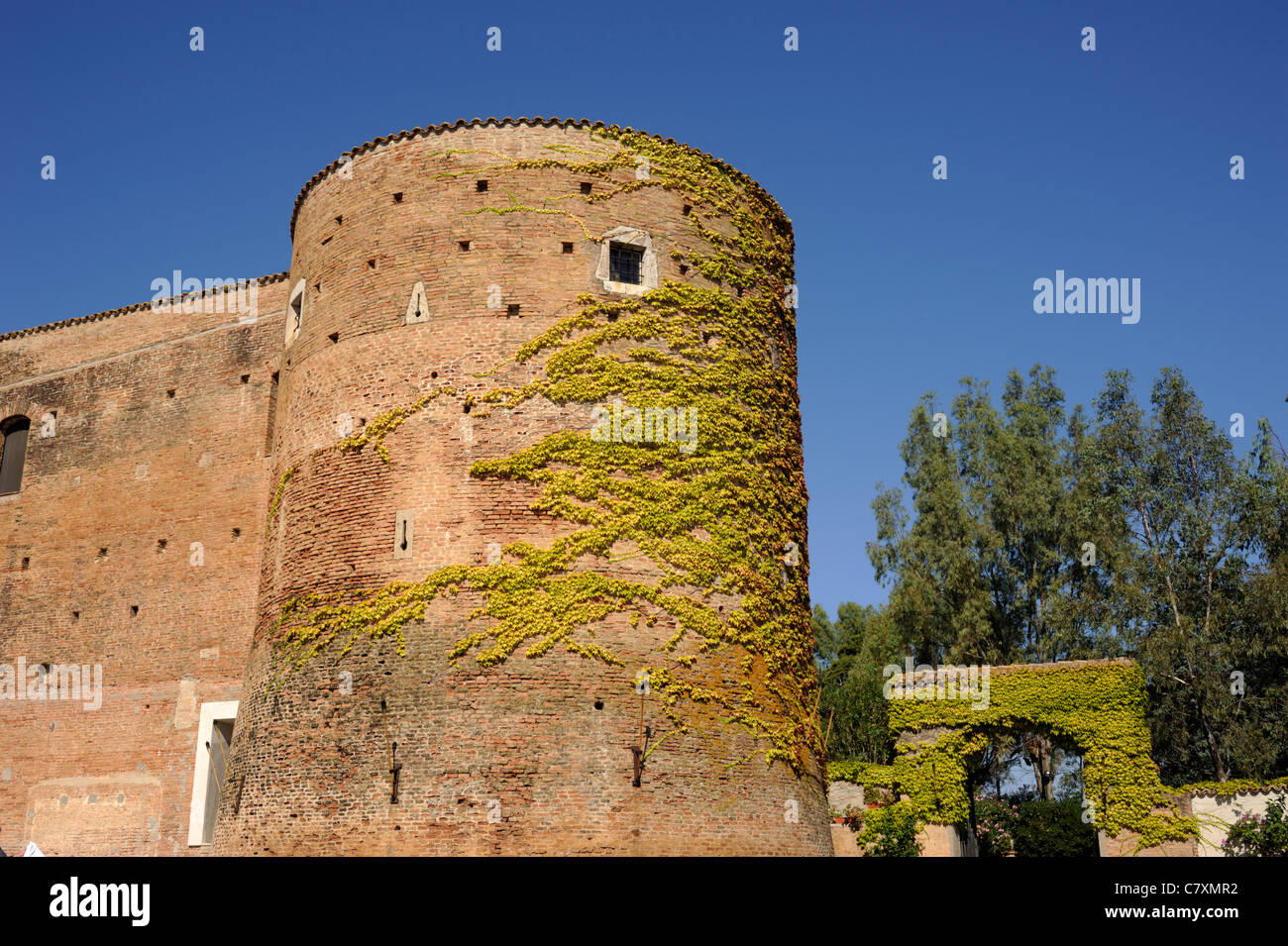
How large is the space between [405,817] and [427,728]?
123 cm

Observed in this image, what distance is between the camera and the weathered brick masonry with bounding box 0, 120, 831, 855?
15664 millimetres

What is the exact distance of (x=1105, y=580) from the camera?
110ft

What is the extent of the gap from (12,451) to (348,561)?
48.2 feet

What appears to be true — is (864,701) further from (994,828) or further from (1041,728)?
(1041,728)

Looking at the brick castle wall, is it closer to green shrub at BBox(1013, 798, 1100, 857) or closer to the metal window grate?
the metal window grate

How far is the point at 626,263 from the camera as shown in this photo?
741 inches

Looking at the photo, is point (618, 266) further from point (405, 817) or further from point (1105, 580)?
point (1105, 580)

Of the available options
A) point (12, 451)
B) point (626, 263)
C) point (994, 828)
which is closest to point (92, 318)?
point (12, 451)

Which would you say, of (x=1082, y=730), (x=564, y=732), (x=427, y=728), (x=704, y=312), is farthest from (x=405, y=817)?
(x=1082, y=730)

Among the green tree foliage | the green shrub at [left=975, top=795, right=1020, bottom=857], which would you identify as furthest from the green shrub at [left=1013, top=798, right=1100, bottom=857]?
the green tree foliage

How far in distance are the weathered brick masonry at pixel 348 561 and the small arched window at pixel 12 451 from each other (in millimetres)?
857

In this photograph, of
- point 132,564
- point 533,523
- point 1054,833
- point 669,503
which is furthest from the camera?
point 1054,833
